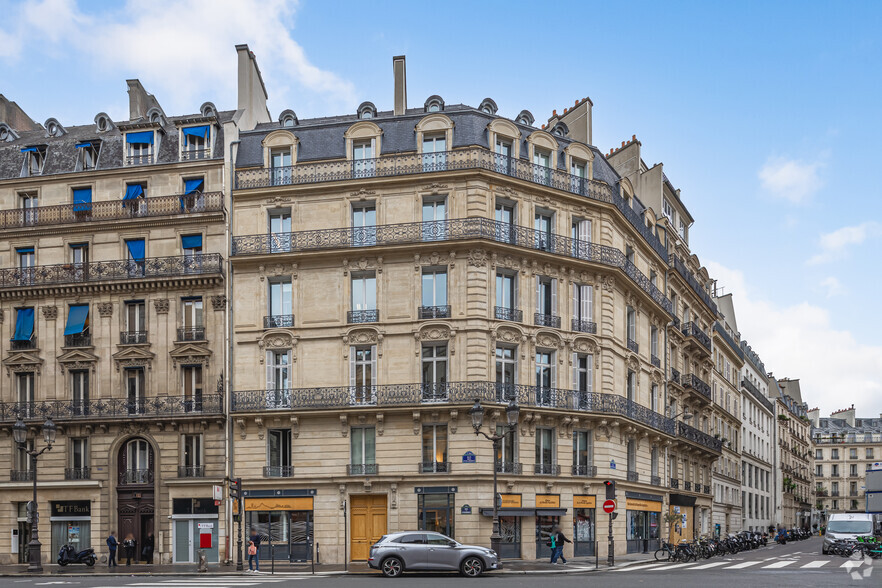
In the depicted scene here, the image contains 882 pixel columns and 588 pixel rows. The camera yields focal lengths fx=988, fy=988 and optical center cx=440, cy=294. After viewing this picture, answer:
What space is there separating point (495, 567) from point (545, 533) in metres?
8.98

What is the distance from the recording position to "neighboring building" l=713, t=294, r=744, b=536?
61.8m

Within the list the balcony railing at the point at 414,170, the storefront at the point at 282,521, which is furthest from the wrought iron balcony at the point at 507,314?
the storefront at the point at 282,521

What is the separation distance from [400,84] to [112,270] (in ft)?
43.6

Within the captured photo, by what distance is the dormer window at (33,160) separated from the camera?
40250 mm

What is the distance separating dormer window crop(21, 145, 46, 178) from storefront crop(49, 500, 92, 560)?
1342cm

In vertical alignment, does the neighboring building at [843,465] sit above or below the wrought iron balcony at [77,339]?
below

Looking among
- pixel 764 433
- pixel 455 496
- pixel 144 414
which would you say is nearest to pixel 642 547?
pixel 455 496

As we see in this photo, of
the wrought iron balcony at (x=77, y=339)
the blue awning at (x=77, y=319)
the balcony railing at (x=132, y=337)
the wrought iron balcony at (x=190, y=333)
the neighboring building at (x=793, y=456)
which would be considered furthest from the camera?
the neighboring building at (x=793, y=456)

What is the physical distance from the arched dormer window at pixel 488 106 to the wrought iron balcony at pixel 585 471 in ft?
45.6

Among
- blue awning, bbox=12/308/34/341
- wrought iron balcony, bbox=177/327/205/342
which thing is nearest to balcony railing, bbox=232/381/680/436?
wrought iron balcony, bbox=177/327/205/342

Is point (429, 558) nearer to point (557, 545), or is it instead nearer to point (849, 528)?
point (557, 545)

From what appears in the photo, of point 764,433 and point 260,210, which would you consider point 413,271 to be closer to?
point 260,210

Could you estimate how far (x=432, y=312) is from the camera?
35.0 meters

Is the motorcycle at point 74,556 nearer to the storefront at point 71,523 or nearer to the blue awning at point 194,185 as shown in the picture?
the storefront at point 71,523
